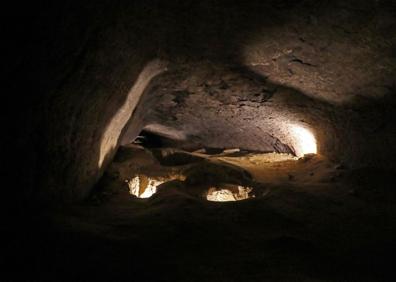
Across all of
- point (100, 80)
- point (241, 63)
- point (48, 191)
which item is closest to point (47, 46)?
point (100, 80)

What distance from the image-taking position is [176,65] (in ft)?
23.6

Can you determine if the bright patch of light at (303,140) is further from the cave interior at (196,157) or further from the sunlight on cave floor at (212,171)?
the sunlight on cave floor at (212,171)

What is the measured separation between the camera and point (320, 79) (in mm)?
6703

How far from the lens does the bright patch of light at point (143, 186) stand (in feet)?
24.2

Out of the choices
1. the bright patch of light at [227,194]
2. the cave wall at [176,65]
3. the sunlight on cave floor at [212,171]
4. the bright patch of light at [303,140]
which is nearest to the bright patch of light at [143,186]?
the sunlight on cave floor at [212,171]

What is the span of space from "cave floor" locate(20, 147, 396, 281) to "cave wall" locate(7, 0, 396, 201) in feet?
2.95

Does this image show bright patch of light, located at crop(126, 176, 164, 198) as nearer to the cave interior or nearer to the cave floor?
the cave interior

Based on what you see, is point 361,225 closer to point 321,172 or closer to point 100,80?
point 321,172

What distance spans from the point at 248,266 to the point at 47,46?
3.37 m

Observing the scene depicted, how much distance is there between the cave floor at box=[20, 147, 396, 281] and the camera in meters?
3.23

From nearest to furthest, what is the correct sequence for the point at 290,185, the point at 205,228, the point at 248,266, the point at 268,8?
the point at 248,266 → the point at 205,228 → the point at 268,8 → the point at 290,185

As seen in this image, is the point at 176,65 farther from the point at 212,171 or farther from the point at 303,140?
the point at 303,140

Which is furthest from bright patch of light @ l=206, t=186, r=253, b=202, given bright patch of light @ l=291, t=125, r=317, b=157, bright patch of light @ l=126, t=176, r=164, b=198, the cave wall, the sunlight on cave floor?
bright patch of light @ l=291, t=125, r=317, b=157

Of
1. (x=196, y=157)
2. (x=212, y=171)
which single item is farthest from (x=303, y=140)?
(x=212, y=171)
